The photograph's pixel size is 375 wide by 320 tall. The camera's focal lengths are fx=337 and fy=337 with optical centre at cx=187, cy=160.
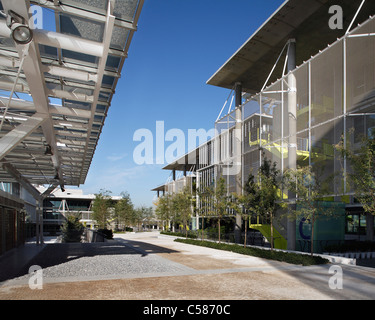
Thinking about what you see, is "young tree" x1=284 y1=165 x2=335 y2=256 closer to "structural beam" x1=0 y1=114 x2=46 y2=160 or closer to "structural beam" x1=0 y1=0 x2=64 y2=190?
"structural beam" x1=0 y1=0 x2=64 y2=190

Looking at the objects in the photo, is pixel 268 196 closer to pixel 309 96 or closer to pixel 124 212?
pixel 309 96

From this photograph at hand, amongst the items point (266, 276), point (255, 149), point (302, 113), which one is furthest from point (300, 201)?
point (255, 149)

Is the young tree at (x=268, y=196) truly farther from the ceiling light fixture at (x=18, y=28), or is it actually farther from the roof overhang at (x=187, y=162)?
the roof overhang at (x=187, y=162)

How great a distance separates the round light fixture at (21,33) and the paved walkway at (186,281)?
641 centimetres

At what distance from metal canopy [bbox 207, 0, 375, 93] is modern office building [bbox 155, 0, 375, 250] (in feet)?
0.20

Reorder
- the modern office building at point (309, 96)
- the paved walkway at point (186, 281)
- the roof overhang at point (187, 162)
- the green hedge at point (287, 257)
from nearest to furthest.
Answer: the paved walkway at point (186, 281)
the green hedge at point (287, 257)
the modern office building at point (309, 96)
the roof overhang at point (187, 162)

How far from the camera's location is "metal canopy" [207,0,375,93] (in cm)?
2152

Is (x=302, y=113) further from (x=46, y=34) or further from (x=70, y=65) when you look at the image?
(x=46, y=34)

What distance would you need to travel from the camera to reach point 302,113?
2300 cm

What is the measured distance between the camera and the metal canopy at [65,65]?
7.62 m

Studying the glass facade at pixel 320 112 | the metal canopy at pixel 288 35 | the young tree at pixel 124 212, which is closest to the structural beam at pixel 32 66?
the glass facade at pixel 320 112

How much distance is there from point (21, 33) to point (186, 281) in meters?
8.77

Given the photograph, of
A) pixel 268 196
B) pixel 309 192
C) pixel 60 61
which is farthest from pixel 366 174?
pixel 60 61

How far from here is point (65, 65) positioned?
966 cm
